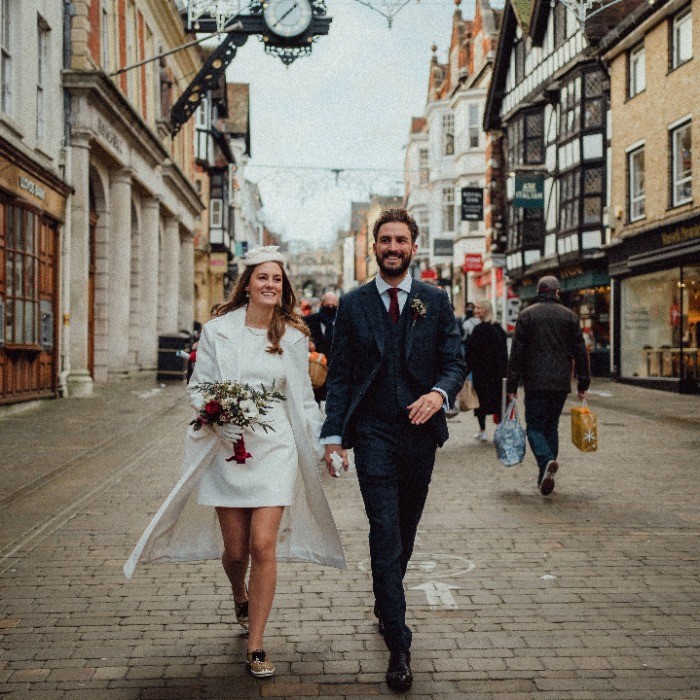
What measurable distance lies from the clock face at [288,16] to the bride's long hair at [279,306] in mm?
18524

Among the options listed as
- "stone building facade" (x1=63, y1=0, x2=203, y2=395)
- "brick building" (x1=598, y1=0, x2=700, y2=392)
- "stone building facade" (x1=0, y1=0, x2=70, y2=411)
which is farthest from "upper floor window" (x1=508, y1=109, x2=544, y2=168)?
"stone building facade" (x1=0, y1=0, x2=70, y2=411)

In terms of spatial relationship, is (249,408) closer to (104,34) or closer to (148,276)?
(104,34)

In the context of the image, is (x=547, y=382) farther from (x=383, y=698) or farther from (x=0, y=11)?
(x=0, y=11)

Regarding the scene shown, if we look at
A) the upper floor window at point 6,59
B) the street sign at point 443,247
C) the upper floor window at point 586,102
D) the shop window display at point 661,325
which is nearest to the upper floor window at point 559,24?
the upper floor window at point 586,102

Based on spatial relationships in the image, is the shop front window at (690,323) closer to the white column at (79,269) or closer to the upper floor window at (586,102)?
the upper floor window at (586,102)

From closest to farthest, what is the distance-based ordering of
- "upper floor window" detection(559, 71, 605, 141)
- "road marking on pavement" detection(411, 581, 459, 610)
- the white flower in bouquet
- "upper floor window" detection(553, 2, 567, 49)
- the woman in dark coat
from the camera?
1. the white flower in bouquet
2. "road marking on pavement" detection(411, 581, 459, 610)
3. the woman in dark coat
4. "upper floor window" detection(559, 71, 605, 141)
5. "upper floor window" detection(553, 2, 567, 49)

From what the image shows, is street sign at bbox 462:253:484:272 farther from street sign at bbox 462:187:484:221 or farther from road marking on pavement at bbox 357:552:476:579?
road marking on pavement at bbox 357:552:476:579

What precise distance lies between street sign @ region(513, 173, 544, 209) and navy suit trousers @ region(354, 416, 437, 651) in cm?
2731

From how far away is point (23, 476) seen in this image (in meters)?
8.98

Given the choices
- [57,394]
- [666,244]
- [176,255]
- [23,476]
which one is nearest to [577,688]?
[23,476]

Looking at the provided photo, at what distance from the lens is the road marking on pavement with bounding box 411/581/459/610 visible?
5.06 m

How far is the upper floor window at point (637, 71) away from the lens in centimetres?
2358

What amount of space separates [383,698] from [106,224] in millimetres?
20056

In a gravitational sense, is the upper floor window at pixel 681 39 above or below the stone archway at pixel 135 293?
above
